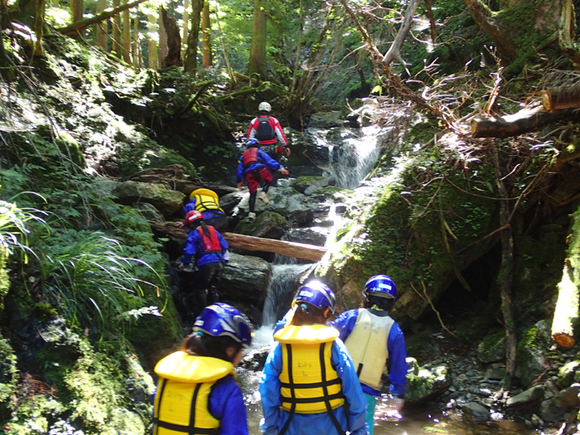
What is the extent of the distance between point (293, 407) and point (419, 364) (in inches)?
149

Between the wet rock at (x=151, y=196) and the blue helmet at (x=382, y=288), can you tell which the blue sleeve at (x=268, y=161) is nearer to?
the wet rock at (x=151, y=196)

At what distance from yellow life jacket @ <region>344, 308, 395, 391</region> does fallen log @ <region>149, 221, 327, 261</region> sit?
13.4 ft

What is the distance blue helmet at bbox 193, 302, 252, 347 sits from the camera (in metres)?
2.21

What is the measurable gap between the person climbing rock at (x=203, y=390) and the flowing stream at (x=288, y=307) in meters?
→ 2.92

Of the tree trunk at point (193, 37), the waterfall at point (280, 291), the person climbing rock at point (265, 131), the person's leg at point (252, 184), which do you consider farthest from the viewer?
the tree trunk at point (193, 37)

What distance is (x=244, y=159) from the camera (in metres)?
10.0

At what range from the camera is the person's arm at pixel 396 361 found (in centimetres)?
315

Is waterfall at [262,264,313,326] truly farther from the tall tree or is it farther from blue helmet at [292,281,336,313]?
the tall tree

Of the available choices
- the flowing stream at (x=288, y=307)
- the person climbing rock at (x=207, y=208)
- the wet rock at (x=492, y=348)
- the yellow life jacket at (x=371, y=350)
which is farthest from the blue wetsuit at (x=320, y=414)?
the person climbing rock at (x=207, y=208)

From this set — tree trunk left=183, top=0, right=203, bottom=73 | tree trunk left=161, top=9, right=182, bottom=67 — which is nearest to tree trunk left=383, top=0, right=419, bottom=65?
tree trunk left=183, top=0, right=203, bottom=73

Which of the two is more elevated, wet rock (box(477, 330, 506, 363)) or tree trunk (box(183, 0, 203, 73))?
tree trunk (box(183, 0, 203, 73))

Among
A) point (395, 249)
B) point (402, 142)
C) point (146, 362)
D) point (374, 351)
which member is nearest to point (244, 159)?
point (402, 142)

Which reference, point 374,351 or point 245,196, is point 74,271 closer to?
point 374,351

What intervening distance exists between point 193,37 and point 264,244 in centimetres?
954
